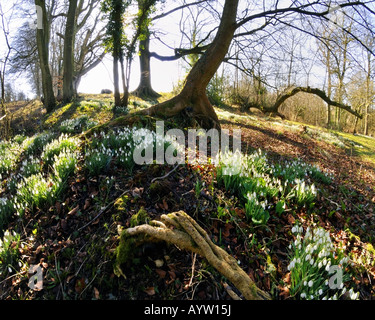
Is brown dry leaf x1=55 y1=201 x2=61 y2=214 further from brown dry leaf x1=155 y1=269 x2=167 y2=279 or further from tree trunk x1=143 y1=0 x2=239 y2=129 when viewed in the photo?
tree trunk x1=143 y1=0 x2=239 y2=129

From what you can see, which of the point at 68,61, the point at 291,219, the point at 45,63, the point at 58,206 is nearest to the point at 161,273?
the point at 58,206

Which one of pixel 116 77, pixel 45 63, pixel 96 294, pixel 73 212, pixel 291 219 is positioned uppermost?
pixel 45 63

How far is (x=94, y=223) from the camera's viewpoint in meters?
2.55

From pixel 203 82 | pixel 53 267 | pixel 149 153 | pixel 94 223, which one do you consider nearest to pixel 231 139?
pixel 203 82

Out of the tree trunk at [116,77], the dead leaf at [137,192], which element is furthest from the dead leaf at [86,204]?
the tree trunk at [116,77]

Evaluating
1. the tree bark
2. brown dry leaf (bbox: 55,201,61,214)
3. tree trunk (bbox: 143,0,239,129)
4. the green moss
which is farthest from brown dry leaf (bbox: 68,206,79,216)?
the tree bark

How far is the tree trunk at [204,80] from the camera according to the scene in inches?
251

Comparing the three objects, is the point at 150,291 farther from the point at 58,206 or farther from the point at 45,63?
the point at 45,63

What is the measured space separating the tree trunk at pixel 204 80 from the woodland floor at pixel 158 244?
329cm

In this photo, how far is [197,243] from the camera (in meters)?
1.98

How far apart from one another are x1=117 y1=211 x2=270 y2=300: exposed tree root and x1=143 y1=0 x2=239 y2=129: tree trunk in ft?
14.5

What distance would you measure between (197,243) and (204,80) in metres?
5.79

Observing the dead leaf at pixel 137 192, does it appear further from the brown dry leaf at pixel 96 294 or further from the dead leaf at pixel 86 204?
the brown dry leaf at pixel 96 294
